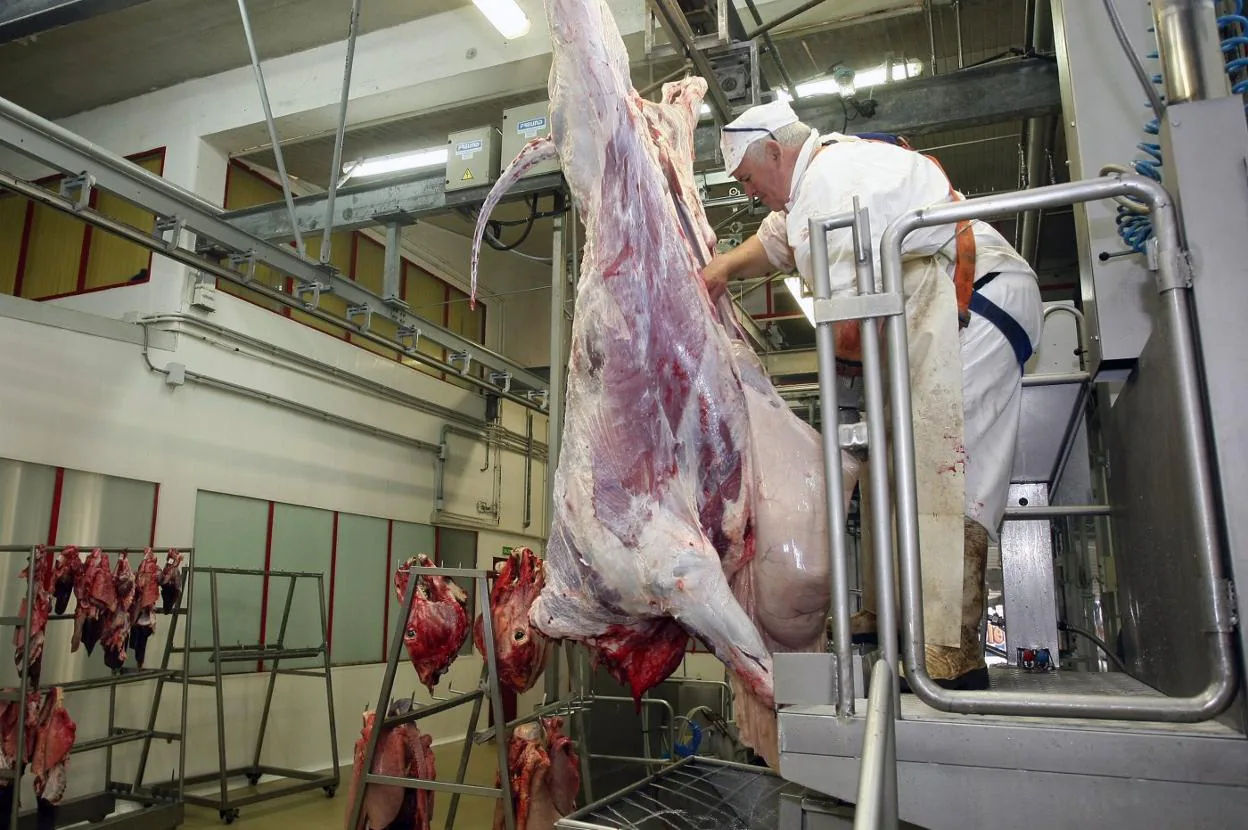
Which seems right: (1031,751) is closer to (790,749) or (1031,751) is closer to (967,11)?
(790,749)

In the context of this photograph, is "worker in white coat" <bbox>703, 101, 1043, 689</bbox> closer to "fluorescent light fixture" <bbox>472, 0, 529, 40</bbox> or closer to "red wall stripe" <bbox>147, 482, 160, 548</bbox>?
"fluorescent light fixture" <bbox>472, 0, 529, 40</bbox>

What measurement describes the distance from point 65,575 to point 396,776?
3200 millimetres

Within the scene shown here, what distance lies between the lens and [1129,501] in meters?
2.37

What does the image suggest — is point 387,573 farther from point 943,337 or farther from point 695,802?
point 943,337

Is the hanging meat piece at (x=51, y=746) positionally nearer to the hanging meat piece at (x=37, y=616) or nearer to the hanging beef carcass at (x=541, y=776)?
the hanging meat piece at (x=37, y=616)

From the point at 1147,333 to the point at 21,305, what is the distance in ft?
24.3

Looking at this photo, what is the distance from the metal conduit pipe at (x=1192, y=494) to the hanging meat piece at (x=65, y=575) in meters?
6.18

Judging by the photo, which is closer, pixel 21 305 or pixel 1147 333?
pixel 1147 333

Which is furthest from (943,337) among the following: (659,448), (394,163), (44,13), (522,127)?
(394,163)

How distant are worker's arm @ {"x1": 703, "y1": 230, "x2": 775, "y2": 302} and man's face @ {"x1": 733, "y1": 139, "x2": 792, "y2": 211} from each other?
14 centimetres

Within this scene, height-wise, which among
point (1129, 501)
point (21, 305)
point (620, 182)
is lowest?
point (1129, 501)

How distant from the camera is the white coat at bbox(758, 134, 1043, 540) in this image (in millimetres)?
2176

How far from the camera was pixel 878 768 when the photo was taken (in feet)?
3.79

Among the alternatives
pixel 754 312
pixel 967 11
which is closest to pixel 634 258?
pixel 967 11
